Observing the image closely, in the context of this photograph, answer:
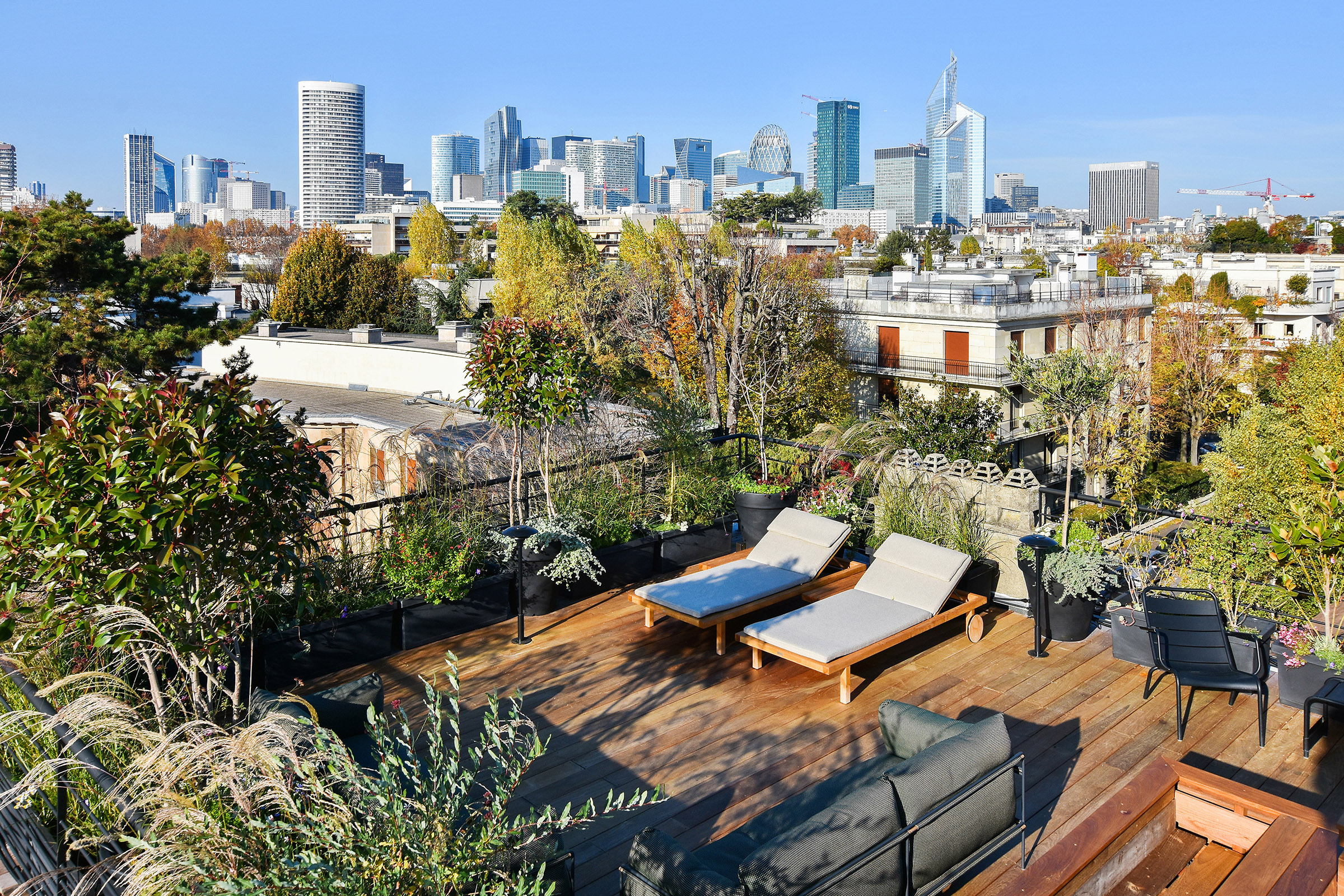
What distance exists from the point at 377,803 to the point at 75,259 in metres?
19.2

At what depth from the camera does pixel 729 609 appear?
5.66 metres

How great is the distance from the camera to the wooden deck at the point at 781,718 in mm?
4070

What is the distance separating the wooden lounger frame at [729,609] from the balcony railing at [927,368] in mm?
29937

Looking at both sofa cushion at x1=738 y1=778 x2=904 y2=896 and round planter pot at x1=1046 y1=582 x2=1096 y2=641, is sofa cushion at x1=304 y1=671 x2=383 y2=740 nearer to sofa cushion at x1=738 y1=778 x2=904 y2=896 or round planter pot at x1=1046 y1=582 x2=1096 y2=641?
sofa cushion at x1=738 y1=778 x2=904 y2=896

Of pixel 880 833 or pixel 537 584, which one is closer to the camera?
pixel 880 833

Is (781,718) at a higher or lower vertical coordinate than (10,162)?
lower

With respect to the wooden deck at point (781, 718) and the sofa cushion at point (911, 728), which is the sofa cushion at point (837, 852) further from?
the sofa cushion at point (911, 728)

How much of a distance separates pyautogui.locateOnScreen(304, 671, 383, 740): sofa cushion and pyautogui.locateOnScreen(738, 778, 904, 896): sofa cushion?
1.74 meters

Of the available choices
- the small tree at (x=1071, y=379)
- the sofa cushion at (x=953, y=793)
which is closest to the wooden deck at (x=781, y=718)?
the sofa cushion at (x=953, y=793)

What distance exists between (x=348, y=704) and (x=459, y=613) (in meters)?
2.11

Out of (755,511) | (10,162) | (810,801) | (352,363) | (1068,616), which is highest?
(10,162)


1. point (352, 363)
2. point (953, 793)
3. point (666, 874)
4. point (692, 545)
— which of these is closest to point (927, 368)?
point (352, 363)

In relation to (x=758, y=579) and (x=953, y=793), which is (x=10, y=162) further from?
(x=953, y=793)

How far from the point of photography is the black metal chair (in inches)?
175
